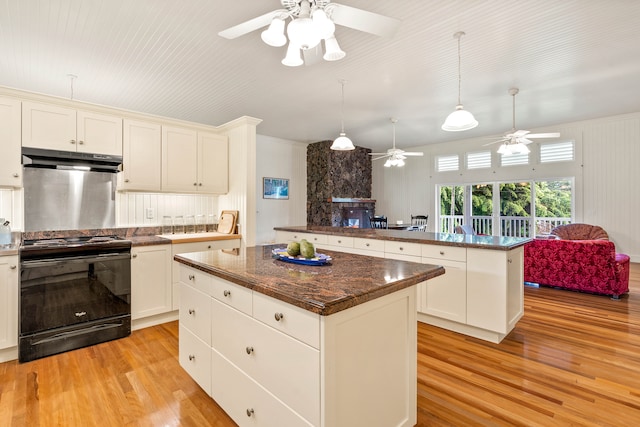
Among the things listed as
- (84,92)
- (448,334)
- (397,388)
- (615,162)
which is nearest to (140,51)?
(84,92)

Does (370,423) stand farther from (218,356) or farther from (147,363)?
(147,363)

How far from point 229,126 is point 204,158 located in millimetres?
555

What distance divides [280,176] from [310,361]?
6.68 meters

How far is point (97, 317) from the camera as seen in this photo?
9.22 ft

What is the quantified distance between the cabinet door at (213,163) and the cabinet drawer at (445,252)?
2.70 metres

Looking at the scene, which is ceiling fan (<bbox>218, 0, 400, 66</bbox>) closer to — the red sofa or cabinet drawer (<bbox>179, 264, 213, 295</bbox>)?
cabinet drawer (<bbox>179, 264, 213, 295</bbox>)

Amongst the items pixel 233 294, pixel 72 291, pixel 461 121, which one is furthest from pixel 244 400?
pixel 461 121

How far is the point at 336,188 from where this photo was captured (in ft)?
25.9

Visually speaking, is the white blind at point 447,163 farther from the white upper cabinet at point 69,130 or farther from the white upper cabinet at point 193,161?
the white upper cabinet at point 69,130

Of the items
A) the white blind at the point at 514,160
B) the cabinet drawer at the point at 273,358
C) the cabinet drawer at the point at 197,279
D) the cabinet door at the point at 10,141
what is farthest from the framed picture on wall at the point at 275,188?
the cabinet drawer at the point at 273,358

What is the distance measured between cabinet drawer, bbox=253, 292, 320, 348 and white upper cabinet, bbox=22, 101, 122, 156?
2.84m

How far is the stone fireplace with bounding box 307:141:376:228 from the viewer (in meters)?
7.72

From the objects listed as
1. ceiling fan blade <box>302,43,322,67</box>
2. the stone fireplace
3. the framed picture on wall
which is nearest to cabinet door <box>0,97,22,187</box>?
ceiling fan blade <box>302,43,322,67</box>

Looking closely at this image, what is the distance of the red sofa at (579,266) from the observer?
13.1 feet
